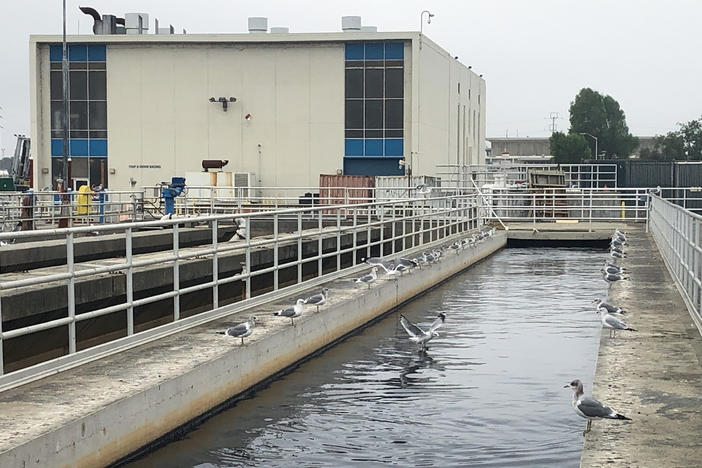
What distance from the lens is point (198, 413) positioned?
11516 mm

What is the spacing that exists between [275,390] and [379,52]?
168 feet

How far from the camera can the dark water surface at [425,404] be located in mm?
10484

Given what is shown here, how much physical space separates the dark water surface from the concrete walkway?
61 cm

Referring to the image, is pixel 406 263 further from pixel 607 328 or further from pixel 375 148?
pixel 375 148

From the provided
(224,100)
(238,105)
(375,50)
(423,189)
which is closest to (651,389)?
(423,189)

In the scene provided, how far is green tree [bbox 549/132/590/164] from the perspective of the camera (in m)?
167

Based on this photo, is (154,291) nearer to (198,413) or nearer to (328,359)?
(328,359)

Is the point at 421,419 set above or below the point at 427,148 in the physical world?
below

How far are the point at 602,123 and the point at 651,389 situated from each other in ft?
608

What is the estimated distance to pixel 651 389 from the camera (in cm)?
1116

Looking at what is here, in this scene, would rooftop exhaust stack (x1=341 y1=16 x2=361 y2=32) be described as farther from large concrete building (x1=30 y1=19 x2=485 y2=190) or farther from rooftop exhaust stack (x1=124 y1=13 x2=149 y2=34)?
rooftop exhaust stack (x1=124 y1=13 x2=149 y2=34)

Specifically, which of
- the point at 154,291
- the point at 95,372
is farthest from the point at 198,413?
the point at 154,291

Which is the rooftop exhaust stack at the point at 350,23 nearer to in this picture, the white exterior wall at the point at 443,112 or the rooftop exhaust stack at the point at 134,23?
the white exterior wall at the point at 443,112

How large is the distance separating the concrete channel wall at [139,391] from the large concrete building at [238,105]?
155ft
